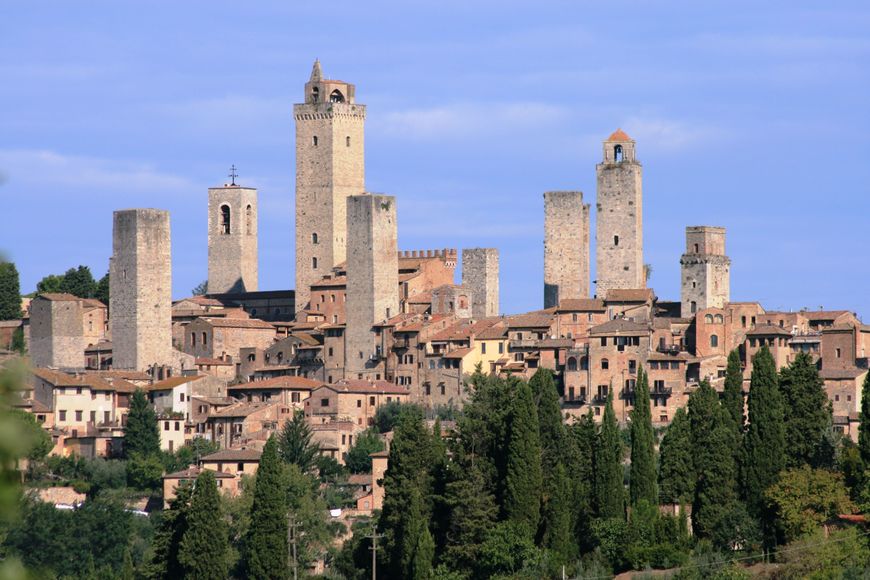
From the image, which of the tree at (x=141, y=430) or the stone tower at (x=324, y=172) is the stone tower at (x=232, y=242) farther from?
the tree at (x=141, y=430)

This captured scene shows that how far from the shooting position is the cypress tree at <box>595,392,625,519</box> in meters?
34.9

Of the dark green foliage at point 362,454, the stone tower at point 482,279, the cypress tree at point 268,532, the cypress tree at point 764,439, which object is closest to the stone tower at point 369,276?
the stone tower at point 482,279

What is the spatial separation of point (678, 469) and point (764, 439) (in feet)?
7.52

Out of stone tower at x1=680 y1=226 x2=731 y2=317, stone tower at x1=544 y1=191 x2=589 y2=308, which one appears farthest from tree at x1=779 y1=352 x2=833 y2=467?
stone tower at x1=544 y1=191 x2=589 y2=308

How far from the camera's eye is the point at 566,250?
212ft

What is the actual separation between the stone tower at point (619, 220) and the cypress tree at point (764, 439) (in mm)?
27781

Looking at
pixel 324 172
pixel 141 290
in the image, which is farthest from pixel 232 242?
pixel 141 290

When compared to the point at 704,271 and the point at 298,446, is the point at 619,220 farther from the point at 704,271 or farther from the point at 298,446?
the point at 298,446

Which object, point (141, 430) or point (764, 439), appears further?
point (141, 430)

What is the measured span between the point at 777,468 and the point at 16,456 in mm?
33083

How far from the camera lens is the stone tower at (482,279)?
6588 cm

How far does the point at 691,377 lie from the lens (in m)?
55.5

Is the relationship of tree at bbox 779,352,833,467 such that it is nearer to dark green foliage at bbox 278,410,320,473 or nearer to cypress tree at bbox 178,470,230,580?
cypress tree at bbox 178,470,230,580

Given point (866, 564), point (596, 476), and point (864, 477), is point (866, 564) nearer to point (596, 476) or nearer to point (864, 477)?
point (864, 477)
